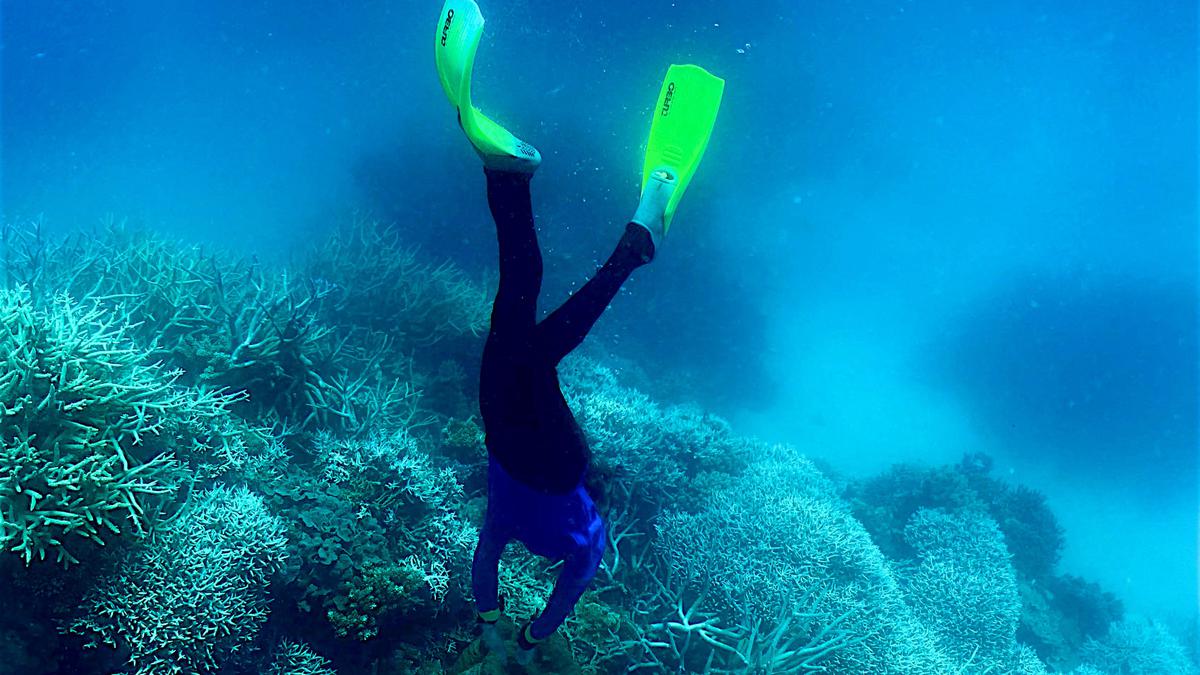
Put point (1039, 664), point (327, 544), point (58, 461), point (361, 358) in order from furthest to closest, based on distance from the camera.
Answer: point (1039, 664) < point (361, 358) < point (327, 544) < point (58, 461)

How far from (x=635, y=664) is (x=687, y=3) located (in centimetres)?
1901

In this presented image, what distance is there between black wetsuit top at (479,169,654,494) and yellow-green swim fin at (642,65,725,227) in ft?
4.82

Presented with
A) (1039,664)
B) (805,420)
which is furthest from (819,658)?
(805,420)

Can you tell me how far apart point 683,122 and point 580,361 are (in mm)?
5332

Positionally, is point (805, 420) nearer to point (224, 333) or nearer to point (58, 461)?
point (224, 333)

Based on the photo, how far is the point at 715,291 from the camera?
1739 cm

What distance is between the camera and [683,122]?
445cm

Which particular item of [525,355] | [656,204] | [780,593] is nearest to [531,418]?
[525,355]

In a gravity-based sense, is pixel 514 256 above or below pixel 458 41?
below

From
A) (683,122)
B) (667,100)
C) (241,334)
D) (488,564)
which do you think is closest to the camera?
(488,564)

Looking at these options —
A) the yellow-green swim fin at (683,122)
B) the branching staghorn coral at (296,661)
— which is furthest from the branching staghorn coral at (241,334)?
the yellow-green swim fin at (683,122)

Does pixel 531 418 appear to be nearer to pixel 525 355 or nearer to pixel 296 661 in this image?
pixel 525 355

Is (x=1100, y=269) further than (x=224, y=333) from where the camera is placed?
Yes

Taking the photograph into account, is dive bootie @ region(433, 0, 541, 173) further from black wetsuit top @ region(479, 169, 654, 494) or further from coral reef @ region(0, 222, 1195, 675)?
coral reef @ region(0, 222, 1195, 675)
